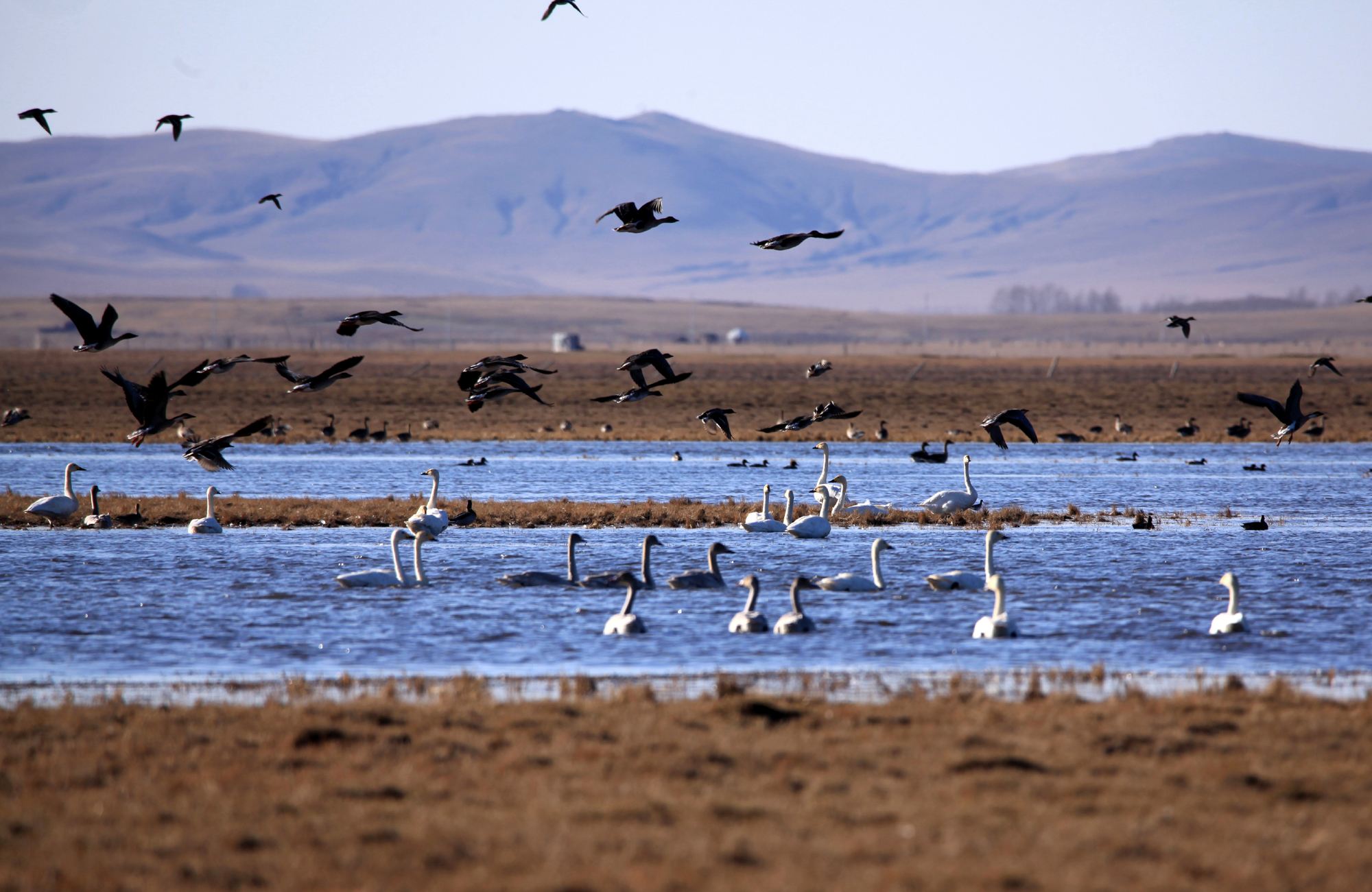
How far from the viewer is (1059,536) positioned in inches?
896

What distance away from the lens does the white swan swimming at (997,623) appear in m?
14.5

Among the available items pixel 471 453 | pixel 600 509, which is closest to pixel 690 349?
pixel 471 453

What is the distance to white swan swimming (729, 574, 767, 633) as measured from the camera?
14.8m

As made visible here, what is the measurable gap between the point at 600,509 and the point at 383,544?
413 centimetres

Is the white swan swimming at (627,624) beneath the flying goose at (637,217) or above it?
beneath

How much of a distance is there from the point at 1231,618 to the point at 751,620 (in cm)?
452

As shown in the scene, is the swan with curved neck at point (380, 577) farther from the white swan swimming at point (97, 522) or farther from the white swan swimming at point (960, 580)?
the white swan swimming at point (97, 522)

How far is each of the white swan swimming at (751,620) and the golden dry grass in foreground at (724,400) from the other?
72.4 feet

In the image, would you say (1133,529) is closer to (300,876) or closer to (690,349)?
(300,876)

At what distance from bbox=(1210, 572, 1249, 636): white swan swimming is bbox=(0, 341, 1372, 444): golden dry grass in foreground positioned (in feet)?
76.8

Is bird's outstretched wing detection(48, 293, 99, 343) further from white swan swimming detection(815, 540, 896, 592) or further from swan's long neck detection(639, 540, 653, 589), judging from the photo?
white swan swimming detection(815, 540, 896, 592)

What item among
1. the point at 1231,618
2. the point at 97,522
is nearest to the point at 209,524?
the point at 97,522

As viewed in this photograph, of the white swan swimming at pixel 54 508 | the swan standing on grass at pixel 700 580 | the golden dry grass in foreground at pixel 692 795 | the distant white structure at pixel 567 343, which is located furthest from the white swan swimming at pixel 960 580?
the distant white structure at pixel 567 343

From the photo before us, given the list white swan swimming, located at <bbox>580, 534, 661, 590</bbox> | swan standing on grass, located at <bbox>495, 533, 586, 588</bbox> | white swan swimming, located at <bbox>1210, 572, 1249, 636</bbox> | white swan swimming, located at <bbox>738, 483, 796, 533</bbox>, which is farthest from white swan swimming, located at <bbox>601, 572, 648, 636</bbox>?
white swan swimming, located at <bbox>738, 483, 796, 533</bbox>
